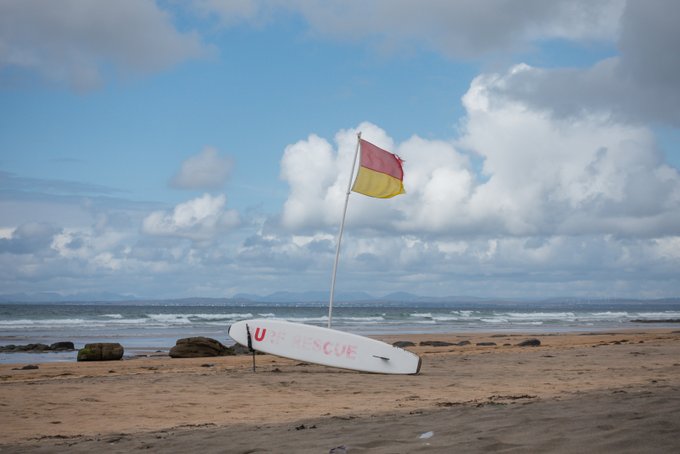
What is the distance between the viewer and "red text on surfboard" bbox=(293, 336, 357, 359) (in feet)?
38.7

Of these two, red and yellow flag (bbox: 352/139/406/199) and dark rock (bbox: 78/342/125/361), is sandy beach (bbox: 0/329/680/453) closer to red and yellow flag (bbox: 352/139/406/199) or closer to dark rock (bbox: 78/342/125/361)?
dark rock (bbox: 78/342/125/361)

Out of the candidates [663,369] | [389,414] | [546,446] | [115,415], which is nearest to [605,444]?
[546,446]

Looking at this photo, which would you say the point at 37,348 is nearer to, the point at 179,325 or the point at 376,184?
the point at 376,184

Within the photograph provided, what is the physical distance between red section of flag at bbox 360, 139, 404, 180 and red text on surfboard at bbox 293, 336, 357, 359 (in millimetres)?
3450

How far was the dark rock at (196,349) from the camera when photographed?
56.2ft

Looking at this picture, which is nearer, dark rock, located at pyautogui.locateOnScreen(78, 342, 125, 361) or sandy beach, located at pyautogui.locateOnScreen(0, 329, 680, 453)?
sandy beach, located at pyautogui.locateOnScreen(0, 329, 680, 453)

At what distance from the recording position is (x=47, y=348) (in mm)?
21094

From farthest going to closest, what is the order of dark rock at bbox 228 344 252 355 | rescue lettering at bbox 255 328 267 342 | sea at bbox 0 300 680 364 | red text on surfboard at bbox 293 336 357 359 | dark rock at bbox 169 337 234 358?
sea at bbox 0 300 680 364, dark rock at bbox 228 344 252 355, dark rock at bbox 169 337 234 358, rescue lettering at bbox 255 328 267 342, red text on surfboard at bbox 293 336 357 359

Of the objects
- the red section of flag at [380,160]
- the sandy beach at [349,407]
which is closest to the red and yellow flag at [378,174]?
the red section of flag at [380,160]

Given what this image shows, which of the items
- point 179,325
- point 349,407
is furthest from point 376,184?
point 179,325

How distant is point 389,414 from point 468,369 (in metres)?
5.97

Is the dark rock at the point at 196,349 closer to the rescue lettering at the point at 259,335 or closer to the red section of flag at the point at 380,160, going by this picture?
the rescue lettering at the point at 259,335

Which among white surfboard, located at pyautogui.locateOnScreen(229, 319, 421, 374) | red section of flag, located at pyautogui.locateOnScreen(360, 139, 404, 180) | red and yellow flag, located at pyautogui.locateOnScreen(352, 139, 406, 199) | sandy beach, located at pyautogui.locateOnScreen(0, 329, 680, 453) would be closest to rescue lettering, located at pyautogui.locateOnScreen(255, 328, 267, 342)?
white surfboard, located at pyautogui.locateOnScreen(229, 319, 421, 374)

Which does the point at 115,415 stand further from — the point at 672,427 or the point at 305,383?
the point at 672,427
